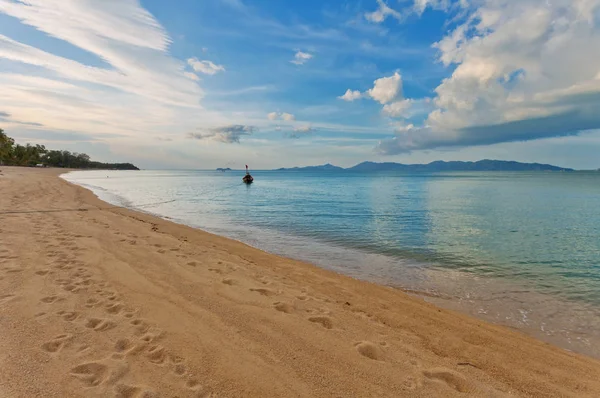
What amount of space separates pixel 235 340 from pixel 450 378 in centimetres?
297

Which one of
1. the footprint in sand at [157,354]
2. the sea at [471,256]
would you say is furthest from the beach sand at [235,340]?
the sea at [471,256]

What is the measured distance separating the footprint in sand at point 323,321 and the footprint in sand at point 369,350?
2.33 ft

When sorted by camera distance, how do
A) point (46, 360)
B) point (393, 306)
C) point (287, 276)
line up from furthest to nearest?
point (287, 276), point (393, 306), point (46, 360)

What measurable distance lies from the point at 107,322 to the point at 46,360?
41.6 inches

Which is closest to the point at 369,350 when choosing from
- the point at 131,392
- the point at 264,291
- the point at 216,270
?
the point at 264,291

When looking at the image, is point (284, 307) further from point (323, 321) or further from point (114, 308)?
point (114, 308)

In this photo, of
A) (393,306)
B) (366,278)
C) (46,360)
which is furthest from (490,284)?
(46,360)

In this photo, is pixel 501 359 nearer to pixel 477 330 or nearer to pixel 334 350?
pixel 477 330

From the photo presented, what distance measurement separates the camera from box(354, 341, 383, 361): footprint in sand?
171 inches

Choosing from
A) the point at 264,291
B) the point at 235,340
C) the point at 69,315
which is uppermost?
the point at 69,315

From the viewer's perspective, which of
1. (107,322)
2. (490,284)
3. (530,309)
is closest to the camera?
(107,322)

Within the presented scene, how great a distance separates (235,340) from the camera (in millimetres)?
4453

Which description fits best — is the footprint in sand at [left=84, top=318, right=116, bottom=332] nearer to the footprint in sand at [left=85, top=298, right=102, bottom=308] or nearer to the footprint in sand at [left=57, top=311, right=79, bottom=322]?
the footprint in sand at [left=57, top=311, right=79, bottom=322]

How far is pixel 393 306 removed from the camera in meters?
6.95
